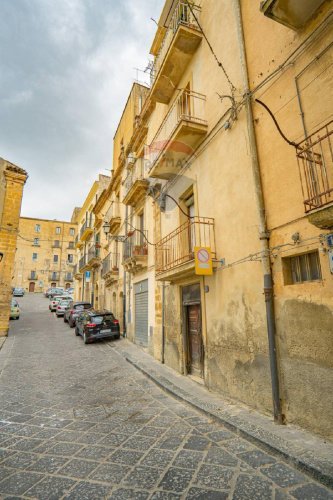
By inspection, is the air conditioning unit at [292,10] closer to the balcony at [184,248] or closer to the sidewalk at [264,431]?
the balcony at [184,248]

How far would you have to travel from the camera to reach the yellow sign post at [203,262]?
5961 millimetres

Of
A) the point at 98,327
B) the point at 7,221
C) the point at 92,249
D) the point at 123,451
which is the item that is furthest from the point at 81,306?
the point at 123,451

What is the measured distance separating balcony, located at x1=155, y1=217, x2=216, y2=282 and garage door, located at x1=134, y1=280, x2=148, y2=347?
3.01 meters

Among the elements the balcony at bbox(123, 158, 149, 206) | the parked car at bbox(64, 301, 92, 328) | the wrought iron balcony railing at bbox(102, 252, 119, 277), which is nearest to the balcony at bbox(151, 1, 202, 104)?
the balcony at bbox(123, 158, 149, 206)

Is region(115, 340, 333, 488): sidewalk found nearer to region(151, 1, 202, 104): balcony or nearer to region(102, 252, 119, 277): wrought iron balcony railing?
region(151, 1, 202, 104): balcony

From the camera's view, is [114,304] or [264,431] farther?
[114,304]

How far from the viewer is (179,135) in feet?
23.5

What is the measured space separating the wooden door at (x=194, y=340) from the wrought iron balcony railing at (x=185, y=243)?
4.46ft

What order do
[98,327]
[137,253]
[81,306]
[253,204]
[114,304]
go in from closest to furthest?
[253,204] → [137,253] → [98,327] → [114,304] → [81,306]

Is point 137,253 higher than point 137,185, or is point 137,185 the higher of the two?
point 137,185

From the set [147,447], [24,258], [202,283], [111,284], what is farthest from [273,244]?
[24,258]

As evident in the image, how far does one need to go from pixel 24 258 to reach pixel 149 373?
5144 centimetres

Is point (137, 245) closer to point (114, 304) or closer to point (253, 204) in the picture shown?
point (114, 304)

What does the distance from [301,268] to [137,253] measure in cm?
813
